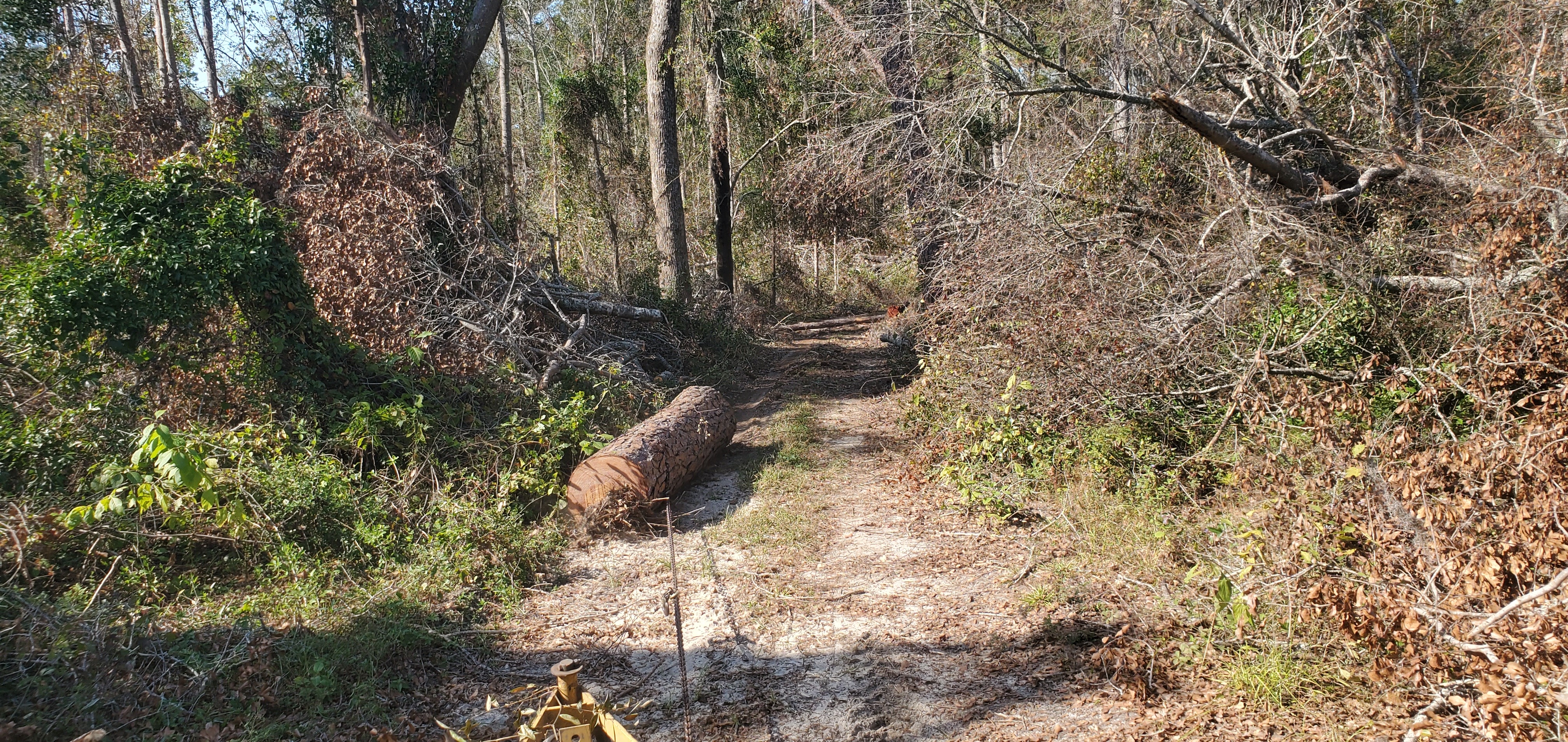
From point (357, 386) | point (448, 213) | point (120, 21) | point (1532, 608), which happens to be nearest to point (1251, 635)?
point (1532, 608)

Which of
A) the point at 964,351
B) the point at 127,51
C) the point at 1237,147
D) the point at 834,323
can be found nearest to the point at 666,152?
the point at 834,323

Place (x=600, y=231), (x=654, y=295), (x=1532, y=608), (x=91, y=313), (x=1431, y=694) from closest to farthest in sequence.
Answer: (x=1532, y=608)
(x=1431, y=694)
(x=91, y=313)
(x=654, y=295)
(x=600, y=231)

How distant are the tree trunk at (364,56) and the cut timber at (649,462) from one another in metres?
6.29

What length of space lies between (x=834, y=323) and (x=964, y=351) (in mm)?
10810

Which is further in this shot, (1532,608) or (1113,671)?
(1113,671)

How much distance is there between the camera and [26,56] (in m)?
11.8

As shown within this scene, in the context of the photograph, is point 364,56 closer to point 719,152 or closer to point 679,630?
point 719,152

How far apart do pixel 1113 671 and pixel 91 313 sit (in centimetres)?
672

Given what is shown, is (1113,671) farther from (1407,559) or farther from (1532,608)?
(1532,608)

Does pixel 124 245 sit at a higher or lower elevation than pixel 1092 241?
higher

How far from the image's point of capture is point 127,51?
11.1 metres

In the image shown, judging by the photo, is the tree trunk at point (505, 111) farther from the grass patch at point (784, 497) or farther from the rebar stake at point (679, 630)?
the rebar stake at point (679, 630)

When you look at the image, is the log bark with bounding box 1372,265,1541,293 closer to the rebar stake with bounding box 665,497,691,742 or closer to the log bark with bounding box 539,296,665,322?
Answer: the rebar stake with bounding box 665,497,691,742

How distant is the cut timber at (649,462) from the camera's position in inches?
258
